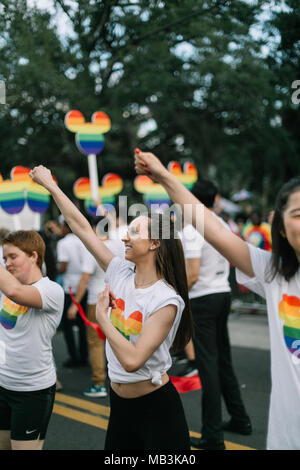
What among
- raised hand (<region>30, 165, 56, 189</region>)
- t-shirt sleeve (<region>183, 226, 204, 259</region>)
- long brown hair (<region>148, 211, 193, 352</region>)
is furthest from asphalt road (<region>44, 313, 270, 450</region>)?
raised hand (<region>30, 165, 56, 189</region>)

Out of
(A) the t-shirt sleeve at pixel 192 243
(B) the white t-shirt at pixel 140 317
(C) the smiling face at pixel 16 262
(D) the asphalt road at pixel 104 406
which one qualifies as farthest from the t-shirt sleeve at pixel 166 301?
(D) the asphalt road at pixel 104 406

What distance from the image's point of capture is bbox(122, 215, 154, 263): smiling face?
2227 mm

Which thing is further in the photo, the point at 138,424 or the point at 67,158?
the point at 67,158

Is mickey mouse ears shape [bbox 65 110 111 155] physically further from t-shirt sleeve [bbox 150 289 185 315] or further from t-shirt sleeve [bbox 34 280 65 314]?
t-shirt sleeve [bbox 150 289 185 315]

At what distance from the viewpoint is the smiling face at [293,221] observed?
1560 mm

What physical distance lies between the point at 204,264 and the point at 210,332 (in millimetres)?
532

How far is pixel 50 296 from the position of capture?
2.57 m

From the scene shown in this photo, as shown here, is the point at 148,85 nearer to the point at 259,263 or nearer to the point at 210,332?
the point at 210,332

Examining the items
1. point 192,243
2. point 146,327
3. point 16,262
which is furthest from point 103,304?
point 192,243
